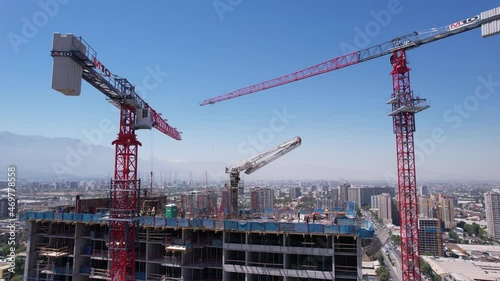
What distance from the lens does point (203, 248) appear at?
21891 millimetres

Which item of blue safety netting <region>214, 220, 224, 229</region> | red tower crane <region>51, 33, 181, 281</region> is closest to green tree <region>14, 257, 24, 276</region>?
red tower crane <region>51, 33, 181, 281</region>

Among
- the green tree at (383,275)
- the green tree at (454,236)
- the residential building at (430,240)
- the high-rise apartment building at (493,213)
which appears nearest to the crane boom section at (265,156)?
the green tree at (383,275)

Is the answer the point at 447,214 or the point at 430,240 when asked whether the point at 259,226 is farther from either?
the point at 447,214

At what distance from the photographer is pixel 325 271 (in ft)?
60.8

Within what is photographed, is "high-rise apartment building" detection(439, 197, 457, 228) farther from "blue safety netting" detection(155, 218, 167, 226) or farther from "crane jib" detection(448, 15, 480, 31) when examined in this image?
"blue safety netting" detection(155, 218, 167, 226)

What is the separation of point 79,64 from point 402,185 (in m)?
29.3

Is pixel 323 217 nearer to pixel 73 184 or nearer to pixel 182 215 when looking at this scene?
pixel 182 215

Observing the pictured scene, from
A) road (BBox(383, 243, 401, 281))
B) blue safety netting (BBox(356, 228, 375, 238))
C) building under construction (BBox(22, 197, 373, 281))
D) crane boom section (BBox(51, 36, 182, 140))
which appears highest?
crane boom section (BBox(51, 36, 182, 140))

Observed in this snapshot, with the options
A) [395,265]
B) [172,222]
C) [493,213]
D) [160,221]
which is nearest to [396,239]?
[395,265]

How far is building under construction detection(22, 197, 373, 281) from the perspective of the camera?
61.5 ft

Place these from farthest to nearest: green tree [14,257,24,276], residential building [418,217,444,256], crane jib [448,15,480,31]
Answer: residential building [418,217,444,256] < green tree [14,257,24,276] < crane jib [448,15,480,31]

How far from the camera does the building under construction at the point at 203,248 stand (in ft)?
61.5

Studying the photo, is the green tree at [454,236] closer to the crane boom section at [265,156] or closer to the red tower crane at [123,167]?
the crane boom section at [265,156]

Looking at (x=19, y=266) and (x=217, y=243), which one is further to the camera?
(x=19, y=266)
